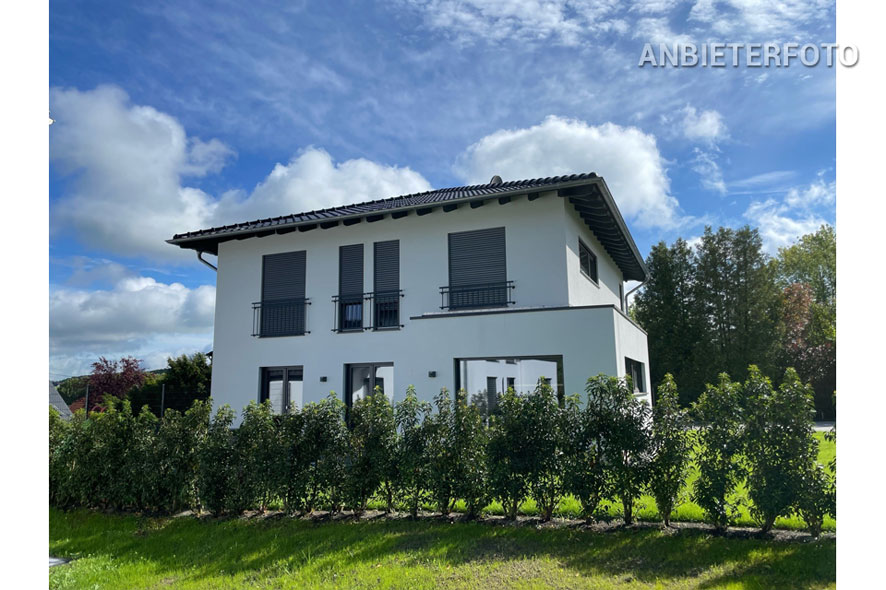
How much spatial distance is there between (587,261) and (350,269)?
5814 mm

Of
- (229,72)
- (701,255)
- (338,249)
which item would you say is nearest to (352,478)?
(229,72)

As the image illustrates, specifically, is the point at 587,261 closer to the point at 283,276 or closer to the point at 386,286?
the point at 386,286

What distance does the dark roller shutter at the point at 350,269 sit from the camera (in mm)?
13180

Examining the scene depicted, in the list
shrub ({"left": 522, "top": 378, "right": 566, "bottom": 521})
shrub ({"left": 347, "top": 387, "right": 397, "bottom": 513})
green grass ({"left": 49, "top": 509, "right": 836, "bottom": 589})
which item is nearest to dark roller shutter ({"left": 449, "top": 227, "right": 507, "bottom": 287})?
shrub ({"left": 347, "top": 387, "right": 397, "bottom": 513})

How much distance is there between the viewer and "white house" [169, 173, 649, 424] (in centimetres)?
989

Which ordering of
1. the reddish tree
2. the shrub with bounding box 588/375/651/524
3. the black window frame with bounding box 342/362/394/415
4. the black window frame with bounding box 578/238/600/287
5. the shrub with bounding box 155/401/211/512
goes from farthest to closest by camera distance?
the reddish tree < the black window frame with bounding box 578/238/600/287 < the black window frame with bounding box 342/362/394/415 < the shrub with bounding box 155/401/211/512 < the shrub with bounding box 588/375/651/524

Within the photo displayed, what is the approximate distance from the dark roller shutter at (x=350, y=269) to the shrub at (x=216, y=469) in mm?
6279

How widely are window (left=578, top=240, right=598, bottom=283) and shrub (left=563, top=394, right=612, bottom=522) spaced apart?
6881 mm

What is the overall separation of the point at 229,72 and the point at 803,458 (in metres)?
9.33

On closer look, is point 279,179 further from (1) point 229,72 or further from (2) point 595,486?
(2) point 595,486

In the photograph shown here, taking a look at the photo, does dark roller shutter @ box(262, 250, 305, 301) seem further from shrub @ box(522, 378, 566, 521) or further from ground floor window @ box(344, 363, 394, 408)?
shrub @ box(522, 378, 566, 521)

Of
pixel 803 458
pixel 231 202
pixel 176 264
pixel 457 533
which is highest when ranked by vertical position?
pixel 231 202

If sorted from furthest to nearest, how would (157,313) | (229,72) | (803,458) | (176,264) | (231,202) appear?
(176,264), (231,202), (157,313), (229,72), (803,458)
